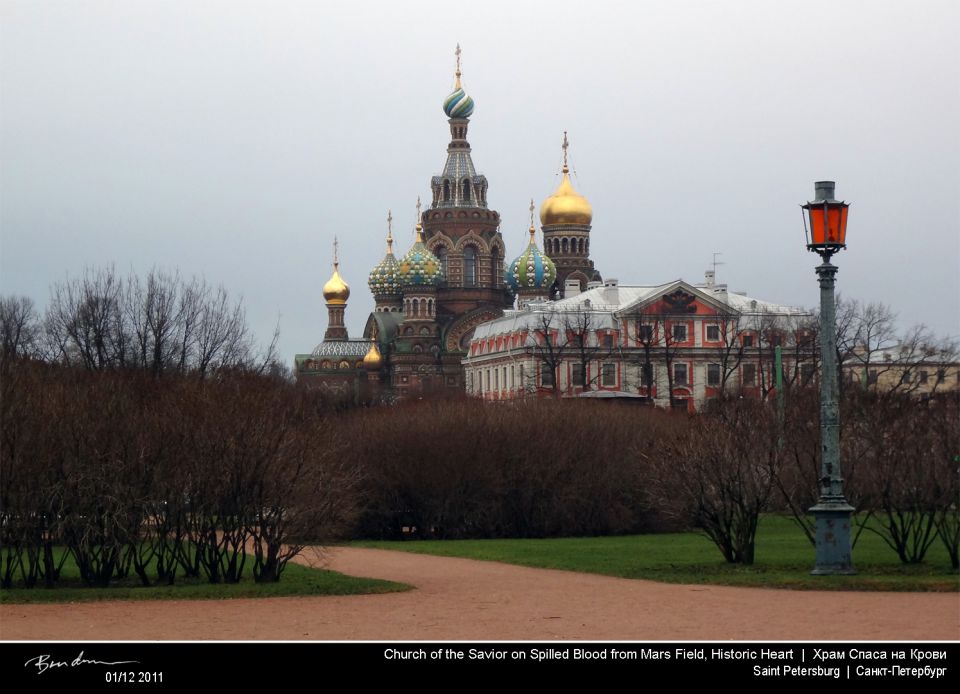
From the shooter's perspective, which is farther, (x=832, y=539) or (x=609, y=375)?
(x=609, y=375)

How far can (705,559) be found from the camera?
1219 inches

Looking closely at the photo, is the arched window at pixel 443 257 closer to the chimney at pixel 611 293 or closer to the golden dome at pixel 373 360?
the golden dome at pixel 373 360

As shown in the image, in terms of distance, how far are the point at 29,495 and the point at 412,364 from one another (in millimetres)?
88416

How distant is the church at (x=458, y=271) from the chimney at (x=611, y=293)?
1688cm

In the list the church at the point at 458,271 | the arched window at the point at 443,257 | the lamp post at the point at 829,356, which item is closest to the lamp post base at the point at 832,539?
the lamp post at the point at 829,356

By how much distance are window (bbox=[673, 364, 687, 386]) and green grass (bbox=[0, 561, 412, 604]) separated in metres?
63.8

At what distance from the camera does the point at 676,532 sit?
41812mm

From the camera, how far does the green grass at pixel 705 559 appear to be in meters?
25.0

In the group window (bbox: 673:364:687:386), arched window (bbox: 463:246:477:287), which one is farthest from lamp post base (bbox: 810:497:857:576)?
arched window (bbox: 463:246:477:287)

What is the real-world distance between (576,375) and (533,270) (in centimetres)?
2386

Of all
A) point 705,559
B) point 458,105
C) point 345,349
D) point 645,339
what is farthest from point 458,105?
point 705,559

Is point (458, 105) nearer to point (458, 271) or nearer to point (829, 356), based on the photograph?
point (458, 271)
